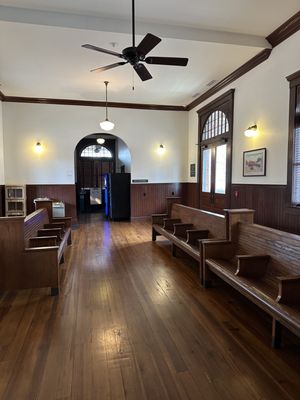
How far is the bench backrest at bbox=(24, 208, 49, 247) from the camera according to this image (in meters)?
3.17

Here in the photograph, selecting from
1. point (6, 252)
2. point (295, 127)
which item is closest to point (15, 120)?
point (6, 252)

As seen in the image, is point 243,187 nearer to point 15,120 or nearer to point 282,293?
point 282,293

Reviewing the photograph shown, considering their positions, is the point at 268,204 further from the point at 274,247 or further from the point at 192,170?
the point at 192,170

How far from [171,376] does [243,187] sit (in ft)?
15.1

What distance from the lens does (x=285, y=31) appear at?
4.19 m

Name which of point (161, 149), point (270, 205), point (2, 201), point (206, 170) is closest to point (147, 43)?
point (270, 205)

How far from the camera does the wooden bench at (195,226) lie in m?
3.22

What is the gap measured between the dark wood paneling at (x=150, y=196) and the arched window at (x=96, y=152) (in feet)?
12.1

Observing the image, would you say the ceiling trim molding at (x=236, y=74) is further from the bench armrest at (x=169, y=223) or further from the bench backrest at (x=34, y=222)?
the bench backrest at (x=34, y=222)

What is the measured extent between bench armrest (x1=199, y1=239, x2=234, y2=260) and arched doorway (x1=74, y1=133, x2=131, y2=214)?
7.85 m

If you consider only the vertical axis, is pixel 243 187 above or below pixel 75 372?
above

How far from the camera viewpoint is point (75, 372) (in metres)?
1.78

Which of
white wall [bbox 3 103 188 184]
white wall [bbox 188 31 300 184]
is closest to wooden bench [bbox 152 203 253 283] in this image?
white wall [bbox 188 31 300 184]

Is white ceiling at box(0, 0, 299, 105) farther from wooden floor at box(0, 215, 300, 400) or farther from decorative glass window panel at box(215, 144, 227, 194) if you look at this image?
wooden floor at box(0, 215, 300, 400)
